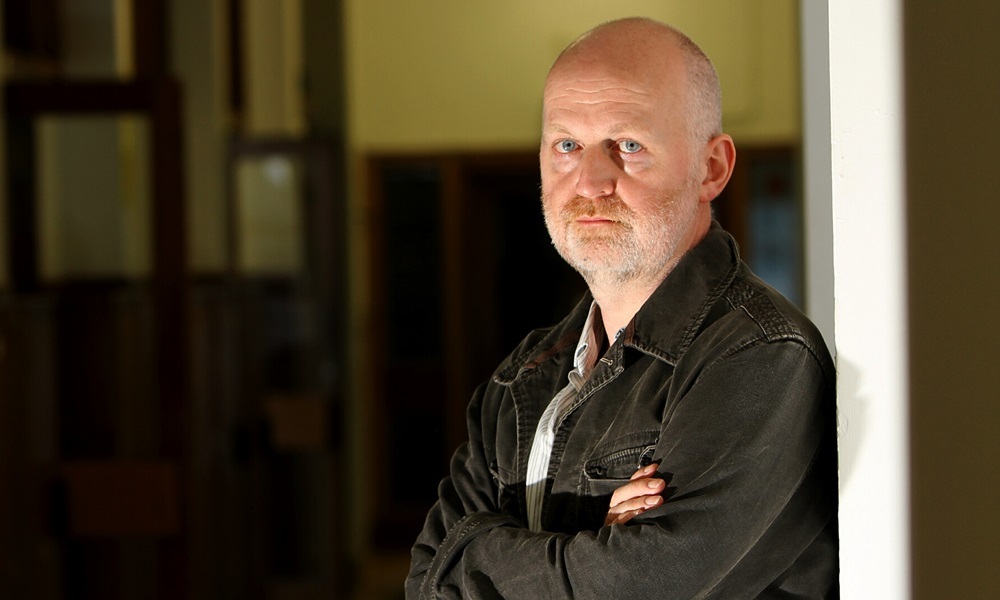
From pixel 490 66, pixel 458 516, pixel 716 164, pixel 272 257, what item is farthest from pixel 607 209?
pixel 272 257

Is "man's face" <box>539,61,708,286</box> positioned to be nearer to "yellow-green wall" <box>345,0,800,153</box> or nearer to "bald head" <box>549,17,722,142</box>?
"bald head" <box>549,17,722,142</box>

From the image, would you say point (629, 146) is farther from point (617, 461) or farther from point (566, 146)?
point (617, 461)

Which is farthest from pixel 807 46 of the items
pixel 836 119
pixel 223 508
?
pixel 223 508

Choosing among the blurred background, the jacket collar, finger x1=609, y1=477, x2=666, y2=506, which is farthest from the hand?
the blurred background

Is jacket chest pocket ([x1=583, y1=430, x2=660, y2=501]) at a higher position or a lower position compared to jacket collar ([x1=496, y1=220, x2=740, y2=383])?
lower

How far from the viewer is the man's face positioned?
106cm

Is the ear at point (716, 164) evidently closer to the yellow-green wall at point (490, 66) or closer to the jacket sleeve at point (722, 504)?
the jacket sleeve at point (722, 504)

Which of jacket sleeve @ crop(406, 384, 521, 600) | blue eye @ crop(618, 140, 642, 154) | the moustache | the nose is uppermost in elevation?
blue eye @ crop(618, 140, 642, 154)

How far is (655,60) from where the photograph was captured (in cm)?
106

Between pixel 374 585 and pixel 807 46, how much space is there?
4.29 metres

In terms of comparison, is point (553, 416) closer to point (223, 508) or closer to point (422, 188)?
point (223, 508)

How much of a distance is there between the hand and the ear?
29cm

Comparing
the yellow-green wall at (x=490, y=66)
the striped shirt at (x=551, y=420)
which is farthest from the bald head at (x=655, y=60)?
the yellow-green wall at (x=490, y=66)

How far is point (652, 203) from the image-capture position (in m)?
1.07
